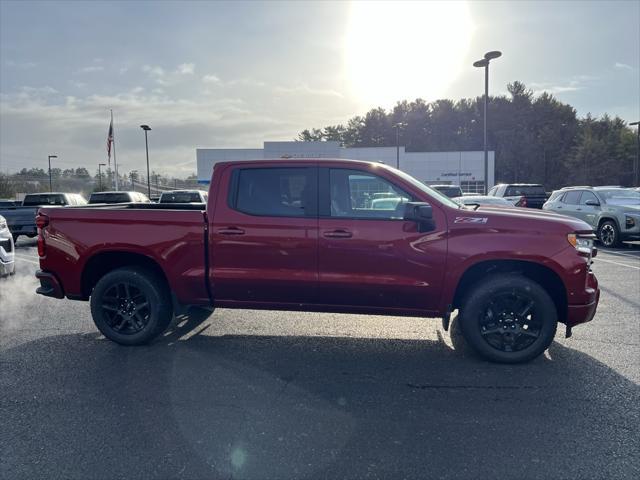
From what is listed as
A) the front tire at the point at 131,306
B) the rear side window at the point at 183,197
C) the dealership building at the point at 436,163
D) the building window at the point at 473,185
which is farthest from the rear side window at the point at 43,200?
the building window at the point at 473,185

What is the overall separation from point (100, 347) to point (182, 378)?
4.70 ft

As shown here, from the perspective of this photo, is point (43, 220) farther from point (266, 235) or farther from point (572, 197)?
point (572, 197)

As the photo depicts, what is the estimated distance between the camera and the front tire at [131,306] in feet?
17.0

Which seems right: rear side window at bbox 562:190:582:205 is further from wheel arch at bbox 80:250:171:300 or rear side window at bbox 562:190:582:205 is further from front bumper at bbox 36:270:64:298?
front bumper at bbox 36:270:64:298

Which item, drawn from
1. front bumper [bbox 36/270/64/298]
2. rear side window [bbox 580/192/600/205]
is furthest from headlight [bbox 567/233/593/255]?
rear side window [bbox 580/192/600/205]

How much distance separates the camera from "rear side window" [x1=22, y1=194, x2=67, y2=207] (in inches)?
667

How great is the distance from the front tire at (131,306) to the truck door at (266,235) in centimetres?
67

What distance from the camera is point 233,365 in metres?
4.68

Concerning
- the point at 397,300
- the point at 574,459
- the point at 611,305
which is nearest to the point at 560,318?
the point at 397,300

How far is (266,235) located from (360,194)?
1.02 m

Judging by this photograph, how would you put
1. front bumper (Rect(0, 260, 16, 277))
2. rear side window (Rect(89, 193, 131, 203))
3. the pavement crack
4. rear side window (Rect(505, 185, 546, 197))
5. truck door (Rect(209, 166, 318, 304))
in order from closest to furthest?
the pavement crack → truck door (Rect(209, 166, 318, 304)) → front bumper (Rect(0, 260, 16, 277)) → rear side window (Rect(89, 193, 131, 203)) → rear side window (Rect(505, 185, 546, 197))

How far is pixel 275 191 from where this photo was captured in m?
4.97

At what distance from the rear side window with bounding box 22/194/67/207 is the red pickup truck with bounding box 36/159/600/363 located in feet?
43.0

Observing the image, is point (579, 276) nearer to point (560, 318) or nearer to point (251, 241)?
point (560, 318)
